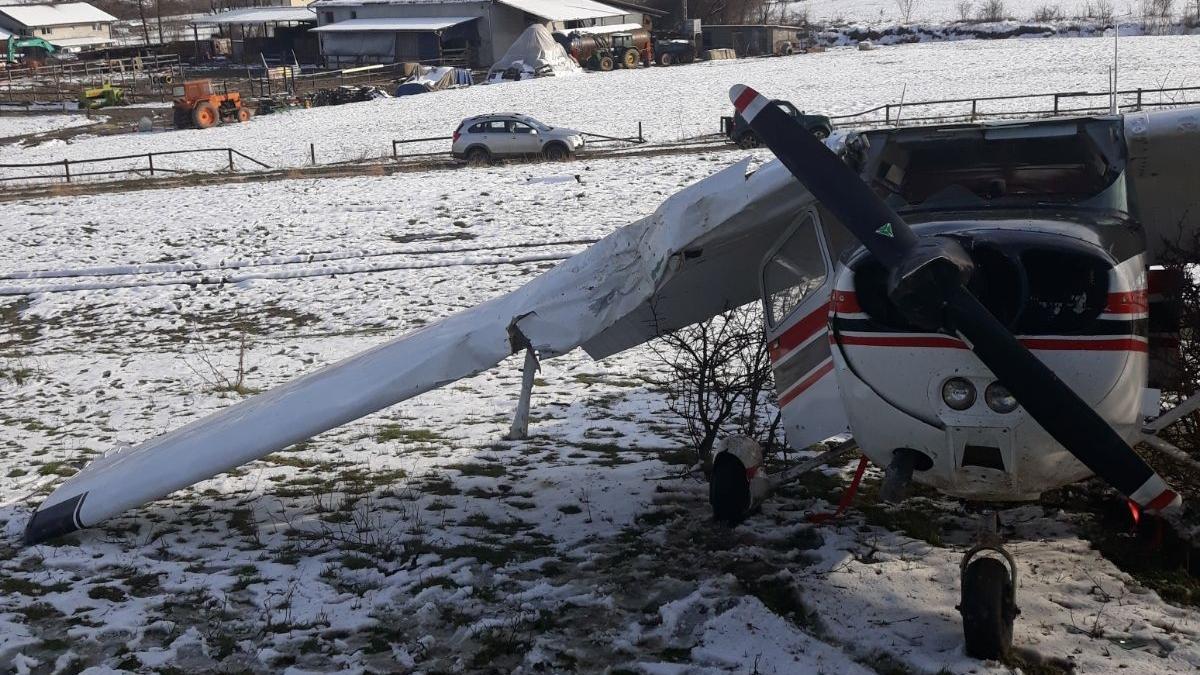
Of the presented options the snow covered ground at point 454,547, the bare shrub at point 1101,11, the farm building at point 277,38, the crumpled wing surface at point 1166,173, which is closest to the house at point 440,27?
the farm building at point 277,38

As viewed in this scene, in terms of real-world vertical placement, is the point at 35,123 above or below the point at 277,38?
below

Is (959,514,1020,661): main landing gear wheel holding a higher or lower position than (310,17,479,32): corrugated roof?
lower

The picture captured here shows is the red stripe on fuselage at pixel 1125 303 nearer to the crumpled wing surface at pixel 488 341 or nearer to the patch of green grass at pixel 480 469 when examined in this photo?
the crumpled wing surface at pixel 488 341

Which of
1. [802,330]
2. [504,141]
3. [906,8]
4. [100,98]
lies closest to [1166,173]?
[802,330]

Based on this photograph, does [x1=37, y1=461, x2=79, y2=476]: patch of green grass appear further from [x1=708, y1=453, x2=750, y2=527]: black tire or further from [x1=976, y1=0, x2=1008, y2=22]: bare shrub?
[x1=976, y1=0, x2=1008, y2=22]: bare shrub

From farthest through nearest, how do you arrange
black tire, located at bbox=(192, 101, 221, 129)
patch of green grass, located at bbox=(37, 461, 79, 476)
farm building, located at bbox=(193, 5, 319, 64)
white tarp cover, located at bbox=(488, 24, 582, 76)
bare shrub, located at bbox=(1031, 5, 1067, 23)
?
farm building, located at bbox=(193, 5, 319, 64) → bare shrub, located at bbox=(1031, 5, 1067, 23) → white tarp cover, located at bbox=(488, 24, 582, 76) → black tire, located at bbox=(192, 101, 221, 129) → patch of green grass, located at bbox=(37, 461, 79, 476)

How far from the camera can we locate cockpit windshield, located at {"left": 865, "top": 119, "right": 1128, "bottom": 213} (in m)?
6.56

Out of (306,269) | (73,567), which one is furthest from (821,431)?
(306,269)

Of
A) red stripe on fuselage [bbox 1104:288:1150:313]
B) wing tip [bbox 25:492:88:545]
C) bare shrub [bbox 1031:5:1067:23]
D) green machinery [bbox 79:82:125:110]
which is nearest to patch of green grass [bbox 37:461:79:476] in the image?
wing tip [bbox 25:492:88:545]

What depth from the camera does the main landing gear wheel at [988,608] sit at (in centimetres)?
530

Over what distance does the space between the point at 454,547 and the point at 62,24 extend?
12080cm

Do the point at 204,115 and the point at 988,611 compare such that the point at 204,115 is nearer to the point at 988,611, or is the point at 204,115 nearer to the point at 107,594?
the point at 107,594

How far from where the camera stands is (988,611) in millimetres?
5289

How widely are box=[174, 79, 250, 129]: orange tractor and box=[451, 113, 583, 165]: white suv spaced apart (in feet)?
66.0
